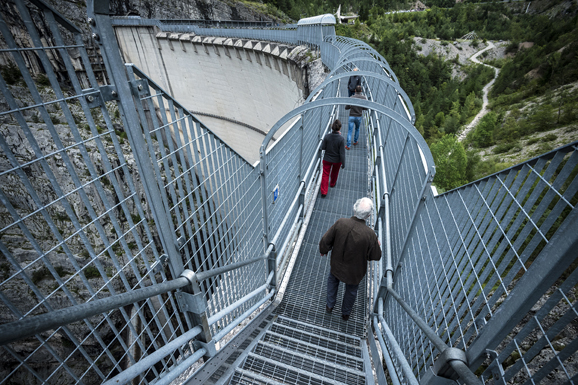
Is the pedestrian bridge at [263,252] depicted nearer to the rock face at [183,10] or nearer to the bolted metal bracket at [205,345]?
the bolted metal bracket at [205,345]

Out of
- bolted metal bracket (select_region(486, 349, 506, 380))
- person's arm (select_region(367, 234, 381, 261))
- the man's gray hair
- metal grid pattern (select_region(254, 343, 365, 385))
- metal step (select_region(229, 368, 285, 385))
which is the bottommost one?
metal grid pattern (select_region(254, 343, 365, 385))

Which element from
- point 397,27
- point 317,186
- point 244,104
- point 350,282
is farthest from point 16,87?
point 397,27

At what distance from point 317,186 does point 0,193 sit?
507cm

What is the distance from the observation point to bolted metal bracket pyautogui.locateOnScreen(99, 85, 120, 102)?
4.16 feet

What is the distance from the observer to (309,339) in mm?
3180

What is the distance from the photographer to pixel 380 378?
8.39ft

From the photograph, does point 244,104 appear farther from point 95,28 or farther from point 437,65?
point 437,65

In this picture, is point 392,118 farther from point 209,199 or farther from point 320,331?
point 320,331

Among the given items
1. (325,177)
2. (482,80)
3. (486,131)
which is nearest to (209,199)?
(325,177)

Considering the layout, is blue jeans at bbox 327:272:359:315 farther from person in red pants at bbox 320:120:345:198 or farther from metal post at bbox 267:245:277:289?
person in red pants at bbox 320:120:345:198

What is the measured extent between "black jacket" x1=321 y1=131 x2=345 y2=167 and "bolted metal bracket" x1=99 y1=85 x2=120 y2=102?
149 inches

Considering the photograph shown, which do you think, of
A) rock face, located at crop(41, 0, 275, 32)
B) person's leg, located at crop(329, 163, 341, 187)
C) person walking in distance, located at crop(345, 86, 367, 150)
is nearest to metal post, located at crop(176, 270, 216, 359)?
person's leg, located at crop(329, 163, 341, 187)

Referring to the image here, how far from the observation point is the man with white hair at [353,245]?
116 inches

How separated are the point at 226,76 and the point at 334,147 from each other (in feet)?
59.9
